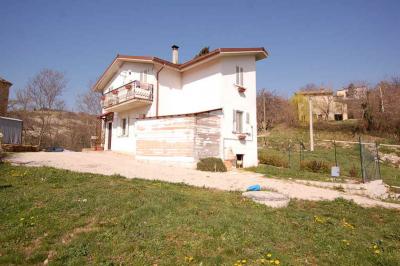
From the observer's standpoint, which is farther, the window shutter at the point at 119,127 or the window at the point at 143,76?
the window shutter at the point at 119,127

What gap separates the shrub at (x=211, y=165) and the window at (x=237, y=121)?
10.8 feet

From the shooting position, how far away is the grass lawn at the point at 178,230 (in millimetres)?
4012

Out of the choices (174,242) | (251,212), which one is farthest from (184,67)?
(174,242)

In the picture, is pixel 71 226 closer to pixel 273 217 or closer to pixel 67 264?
pixel 67 264

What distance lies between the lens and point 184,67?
20.7m

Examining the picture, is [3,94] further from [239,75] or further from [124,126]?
[239,75]

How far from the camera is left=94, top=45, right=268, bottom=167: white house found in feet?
53.0

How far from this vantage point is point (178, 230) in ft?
15.9

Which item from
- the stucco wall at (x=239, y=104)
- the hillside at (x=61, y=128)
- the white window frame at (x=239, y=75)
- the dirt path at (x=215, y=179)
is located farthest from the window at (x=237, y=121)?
the hillside at (x=61, y=128)

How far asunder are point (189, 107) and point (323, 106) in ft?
126

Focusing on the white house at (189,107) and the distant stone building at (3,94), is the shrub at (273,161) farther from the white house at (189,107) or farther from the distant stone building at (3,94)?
the distant stone building at (3,94)

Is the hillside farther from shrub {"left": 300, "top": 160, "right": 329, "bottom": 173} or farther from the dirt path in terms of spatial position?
shrub {"left": 300, "top": 160, "right": 329, "bottom": 173}

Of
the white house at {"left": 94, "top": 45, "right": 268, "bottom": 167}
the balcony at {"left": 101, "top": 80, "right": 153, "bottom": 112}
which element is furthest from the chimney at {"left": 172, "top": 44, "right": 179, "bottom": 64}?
the balcony at {"left": 101, "top": 80, "right": 153, "bottom": 112}

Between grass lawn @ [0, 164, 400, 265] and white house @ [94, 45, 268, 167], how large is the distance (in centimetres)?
879
